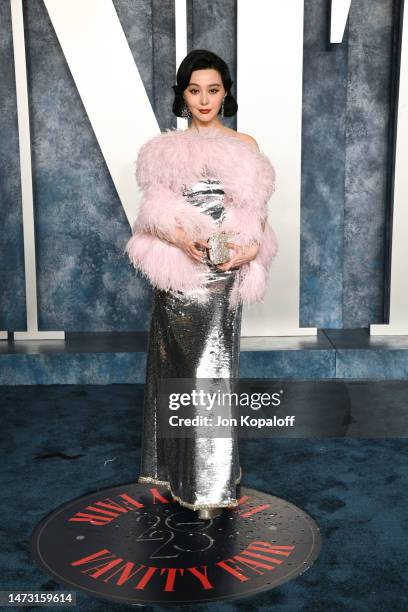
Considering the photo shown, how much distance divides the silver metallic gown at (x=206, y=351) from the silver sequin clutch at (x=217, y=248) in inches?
2.0

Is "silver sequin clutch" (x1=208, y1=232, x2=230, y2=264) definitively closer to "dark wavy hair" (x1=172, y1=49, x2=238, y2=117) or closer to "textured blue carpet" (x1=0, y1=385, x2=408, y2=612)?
"dark wavy hair" (x1=172, y1=49, x2=238, y2=117)

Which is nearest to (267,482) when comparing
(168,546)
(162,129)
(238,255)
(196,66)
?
(168,546)

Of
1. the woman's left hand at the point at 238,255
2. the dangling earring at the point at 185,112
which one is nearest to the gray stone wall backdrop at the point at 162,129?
the dangling earring at the point at 185,112

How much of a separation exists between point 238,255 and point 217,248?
0.29 feet

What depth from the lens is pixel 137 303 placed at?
466 centimetres

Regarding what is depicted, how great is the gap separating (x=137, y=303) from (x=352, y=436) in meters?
1.86

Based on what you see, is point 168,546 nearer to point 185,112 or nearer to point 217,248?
point 217,248

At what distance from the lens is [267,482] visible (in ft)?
9.39

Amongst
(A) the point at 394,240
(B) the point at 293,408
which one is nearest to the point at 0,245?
(B) the point at 293,408

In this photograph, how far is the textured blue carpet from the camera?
209 cm

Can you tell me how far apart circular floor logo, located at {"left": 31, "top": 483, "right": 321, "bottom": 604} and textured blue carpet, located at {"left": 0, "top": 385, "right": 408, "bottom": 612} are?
0.05 metres

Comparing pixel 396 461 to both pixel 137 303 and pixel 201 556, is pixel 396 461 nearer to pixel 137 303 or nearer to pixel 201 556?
pixel 201 556

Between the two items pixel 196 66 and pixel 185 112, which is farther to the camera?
pixel 185 112

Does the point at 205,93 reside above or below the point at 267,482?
above
